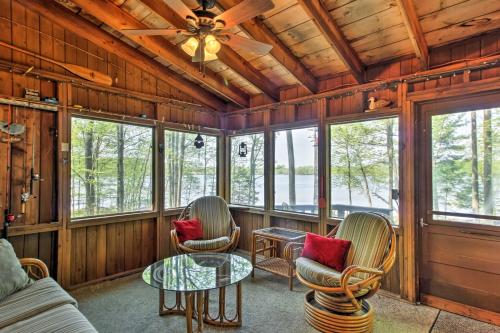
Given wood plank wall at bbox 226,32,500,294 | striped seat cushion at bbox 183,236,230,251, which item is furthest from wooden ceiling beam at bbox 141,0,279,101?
striped seat cushion at bbox 183,236,230,251

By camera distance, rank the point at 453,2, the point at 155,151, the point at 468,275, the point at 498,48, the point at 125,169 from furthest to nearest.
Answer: the point at 155,151, the point at 125,169, the point at 468,275, the point at 498,48, the point at 453,2

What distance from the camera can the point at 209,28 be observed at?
6.91 ft

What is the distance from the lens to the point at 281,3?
271cm

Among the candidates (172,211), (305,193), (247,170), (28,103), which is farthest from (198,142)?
(28,103)

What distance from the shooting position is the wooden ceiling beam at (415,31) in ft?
7.96

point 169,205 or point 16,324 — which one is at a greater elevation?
point 169,205

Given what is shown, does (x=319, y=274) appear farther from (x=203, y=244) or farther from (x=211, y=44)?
(x=211, y=44)

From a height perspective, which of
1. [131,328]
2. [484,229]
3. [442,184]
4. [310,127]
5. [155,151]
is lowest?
[131,328]

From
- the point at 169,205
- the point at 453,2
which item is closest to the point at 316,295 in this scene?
the point at 169,205

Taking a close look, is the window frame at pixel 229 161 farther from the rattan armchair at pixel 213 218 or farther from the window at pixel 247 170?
the rattan armchair at pixel 213 218

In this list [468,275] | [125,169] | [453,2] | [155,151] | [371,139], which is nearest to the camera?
[453,2]

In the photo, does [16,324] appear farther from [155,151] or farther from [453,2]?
[453,2]

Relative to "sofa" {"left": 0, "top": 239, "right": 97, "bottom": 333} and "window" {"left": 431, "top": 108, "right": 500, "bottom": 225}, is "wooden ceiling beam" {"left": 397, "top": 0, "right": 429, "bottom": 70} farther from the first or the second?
"sofa" {"left": 0, "top": 239, "right": 97, "bottom": 333}

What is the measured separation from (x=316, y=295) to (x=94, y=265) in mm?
2678
